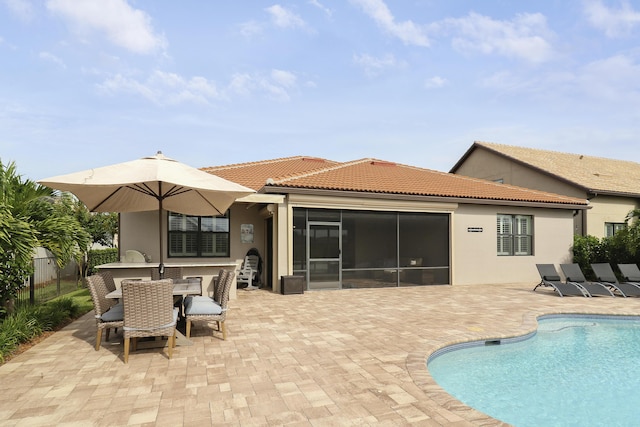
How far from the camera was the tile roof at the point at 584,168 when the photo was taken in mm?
19594

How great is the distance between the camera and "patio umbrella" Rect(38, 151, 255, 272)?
562cm

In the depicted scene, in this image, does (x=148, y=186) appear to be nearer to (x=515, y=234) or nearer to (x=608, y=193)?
(x=515, y=234)

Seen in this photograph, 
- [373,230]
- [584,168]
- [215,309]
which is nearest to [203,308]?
[215,309]

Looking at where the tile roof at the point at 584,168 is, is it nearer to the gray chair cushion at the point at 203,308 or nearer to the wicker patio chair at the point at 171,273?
the wicker patio chair at the point at 171,273

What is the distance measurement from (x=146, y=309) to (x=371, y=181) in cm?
1068

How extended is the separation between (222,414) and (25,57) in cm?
1152

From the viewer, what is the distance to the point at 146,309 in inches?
211

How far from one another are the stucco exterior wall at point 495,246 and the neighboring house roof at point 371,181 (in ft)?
2.06

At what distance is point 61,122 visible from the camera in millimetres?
12867

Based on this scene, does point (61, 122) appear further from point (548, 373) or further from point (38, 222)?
point (548, 373)

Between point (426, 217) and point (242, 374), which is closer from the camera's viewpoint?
point (242, 374)

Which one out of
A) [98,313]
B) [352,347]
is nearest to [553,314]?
[352,347]

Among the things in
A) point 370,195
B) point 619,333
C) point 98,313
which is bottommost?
point 619,333

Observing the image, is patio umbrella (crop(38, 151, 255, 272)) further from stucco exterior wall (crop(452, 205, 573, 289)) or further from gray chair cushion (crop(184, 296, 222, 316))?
stucco exterior wall (crop(452, 205, 573, 289))
